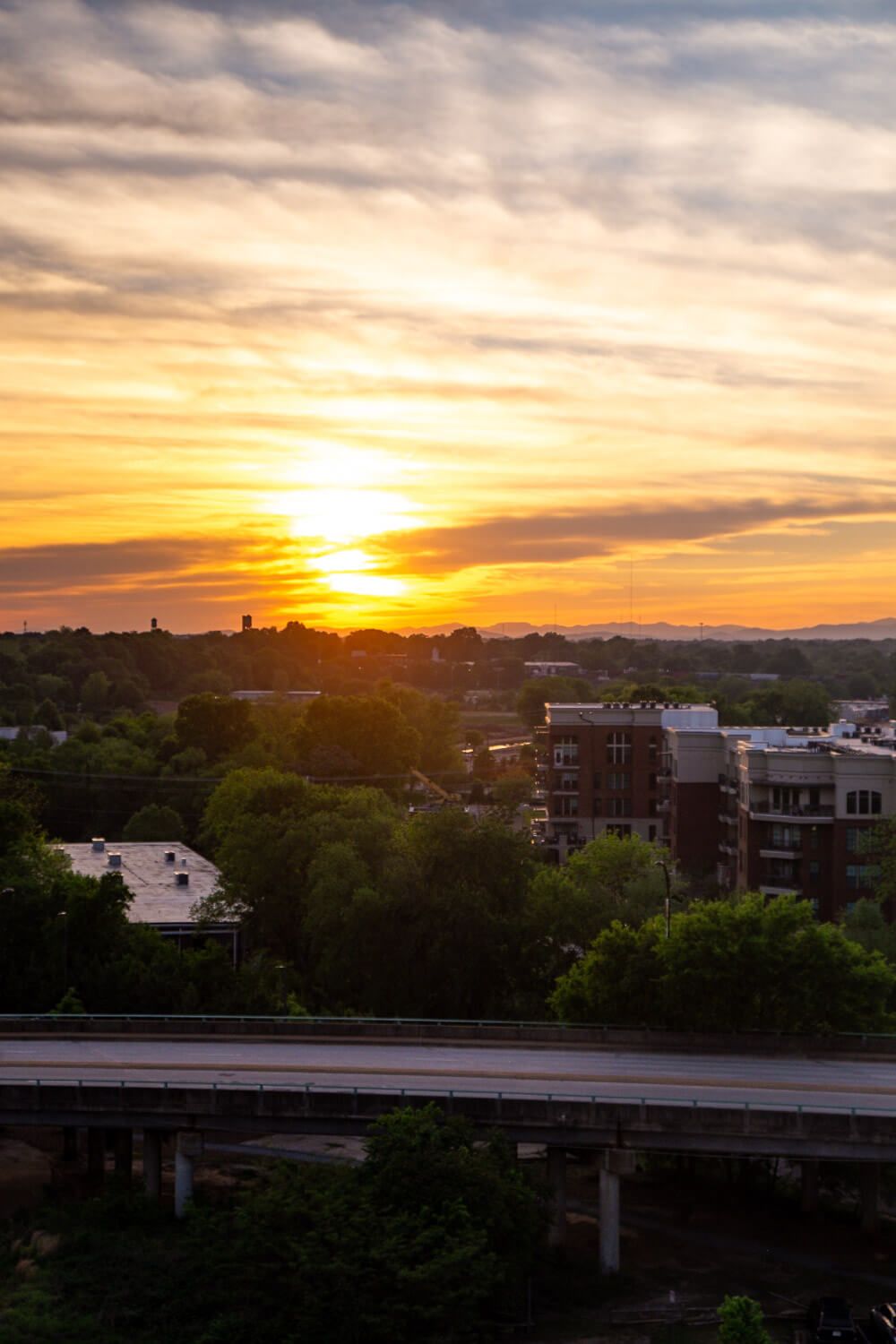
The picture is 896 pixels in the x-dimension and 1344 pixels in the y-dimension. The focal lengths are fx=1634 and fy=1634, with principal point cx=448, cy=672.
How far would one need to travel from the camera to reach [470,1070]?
141 feet

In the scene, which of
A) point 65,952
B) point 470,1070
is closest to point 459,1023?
point 470,1070

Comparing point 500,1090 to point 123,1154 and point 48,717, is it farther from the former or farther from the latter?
point 48,717

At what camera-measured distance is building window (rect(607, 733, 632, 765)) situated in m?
97.4

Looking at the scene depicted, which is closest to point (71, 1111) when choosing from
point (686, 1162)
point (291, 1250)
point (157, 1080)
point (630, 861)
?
point (157, 1080)

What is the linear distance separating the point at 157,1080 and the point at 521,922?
18785mm

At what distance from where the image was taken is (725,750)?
9038cm

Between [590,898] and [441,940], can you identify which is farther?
[590,898]

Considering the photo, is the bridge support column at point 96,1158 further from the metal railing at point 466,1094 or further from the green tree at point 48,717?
the green tree at point 48,717

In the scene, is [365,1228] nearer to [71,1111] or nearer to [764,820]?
[71,1111]

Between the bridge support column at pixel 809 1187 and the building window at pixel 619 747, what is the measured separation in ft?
179

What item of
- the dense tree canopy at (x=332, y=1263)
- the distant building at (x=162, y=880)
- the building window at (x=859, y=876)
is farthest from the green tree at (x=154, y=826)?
the dense tree canopy at (x=332, y=1263)

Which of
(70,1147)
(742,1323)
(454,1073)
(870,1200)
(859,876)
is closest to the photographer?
(742,1323)

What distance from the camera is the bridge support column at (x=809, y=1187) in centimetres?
4312

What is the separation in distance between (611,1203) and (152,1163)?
11.9 metres
